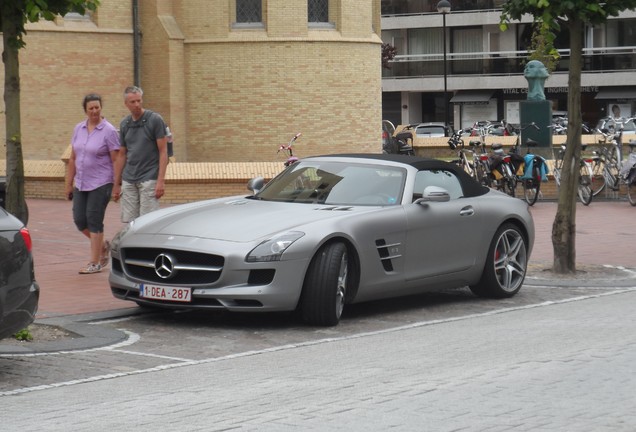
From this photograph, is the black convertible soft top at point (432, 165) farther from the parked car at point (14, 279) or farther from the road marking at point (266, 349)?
the parked car at point (14, 279)

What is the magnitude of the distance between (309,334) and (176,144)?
24663 millimetres

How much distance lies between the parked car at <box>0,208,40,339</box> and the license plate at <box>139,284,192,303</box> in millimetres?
2001

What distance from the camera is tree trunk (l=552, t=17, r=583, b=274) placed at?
14.2 m

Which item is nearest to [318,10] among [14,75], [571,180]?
[571,180]

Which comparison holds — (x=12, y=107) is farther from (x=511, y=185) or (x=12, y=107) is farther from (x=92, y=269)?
(x=511, y=185)

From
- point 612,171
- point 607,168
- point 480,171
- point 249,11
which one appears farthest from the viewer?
point 249,11

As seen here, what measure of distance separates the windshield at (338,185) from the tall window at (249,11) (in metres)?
22.8

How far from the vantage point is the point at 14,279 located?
7.98 meters

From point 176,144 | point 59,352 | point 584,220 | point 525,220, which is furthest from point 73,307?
point 176,144

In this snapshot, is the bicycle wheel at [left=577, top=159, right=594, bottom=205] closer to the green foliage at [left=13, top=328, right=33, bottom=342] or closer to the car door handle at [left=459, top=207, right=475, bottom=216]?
the car door handle at [left=459, top=207, right=475, bottom=216]

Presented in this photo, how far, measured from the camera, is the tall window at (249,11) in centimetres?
3431

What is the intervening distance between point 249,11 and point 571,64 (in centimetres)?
2060

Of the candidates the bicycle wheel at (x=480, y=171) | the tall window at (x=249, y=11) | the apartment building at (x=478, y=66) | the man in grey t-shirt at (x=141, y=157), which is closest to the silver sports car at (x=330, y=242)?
the man in grey t-shirt at (x=141, y=157)

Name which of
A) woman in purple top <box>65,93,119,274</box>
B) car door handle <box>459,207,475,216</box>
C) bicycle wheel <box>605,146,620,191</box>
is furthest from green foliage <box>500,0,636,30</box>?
bicycle wheel <box>605,146,620,191</box>
